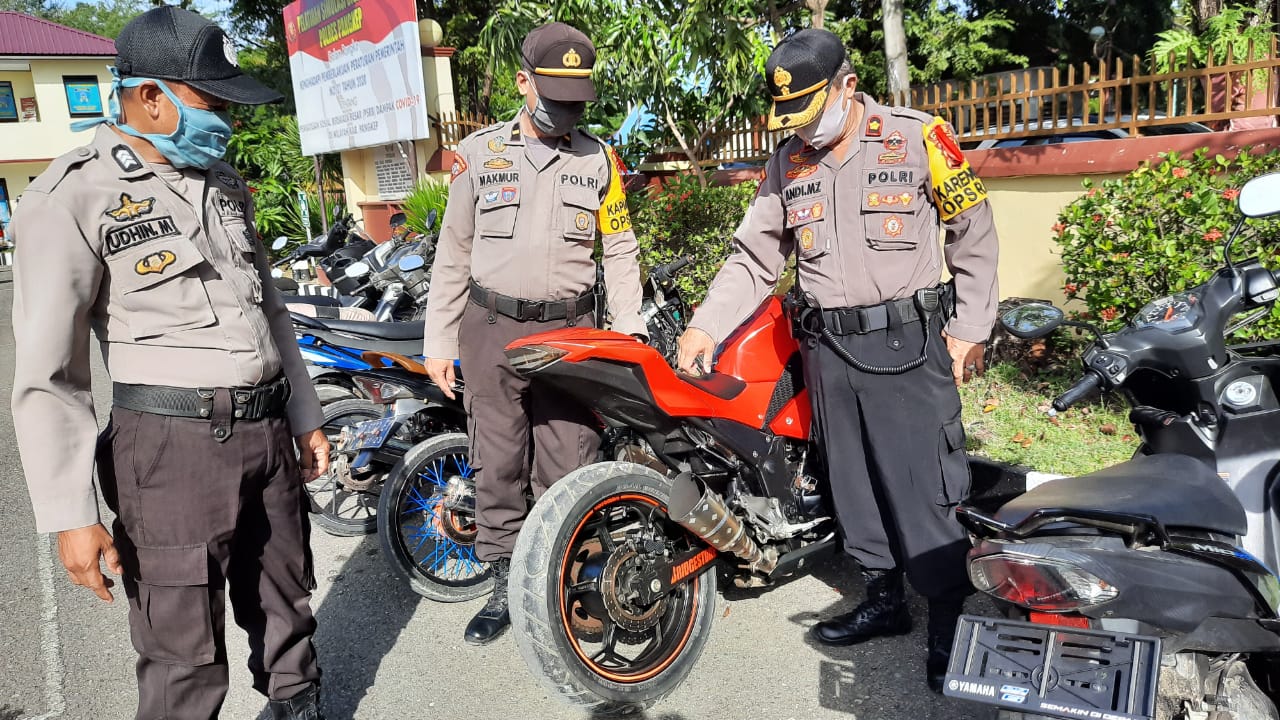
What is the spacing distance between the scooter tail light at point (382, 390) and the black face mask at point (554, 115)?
1297 millimetres

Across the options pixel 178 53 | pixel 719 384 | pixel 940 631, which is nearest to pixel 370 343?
pixel 719 384

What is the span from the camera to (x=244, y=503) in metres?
2.17

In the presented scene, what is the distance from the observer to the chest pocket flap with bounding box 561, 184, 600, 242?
3.04 metres

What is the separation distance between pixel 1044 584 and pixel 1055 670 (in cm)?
15

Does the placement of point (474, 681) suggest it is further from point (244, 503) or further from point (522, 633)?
point (244, 503)

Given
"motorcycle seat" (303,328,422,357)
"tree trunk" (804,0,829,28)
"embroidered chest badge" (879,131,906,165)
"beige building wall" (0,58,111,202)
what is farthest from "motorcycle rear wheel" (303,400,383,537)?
"beige building wall" (0,58,111,202)

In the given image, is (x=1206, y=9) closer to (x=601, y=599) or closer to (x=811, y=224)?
(x=811, y=224)

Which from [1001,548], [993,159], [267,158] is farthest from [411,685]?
[267,158]

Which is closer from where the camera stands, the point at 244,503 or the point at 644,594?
the point at 244,503

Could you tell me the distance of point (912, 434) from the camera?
2611 millimetres

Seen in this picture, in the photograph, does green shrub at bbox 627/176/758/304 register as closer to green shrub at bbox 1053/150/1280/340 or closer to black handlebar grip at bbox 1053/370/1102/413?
green shrub at bbox 1053/150/1280/340

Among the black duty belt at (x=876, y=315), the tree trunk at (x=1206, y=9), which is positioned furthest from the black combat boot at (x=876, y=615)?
the tree trunk at (x=1206, y=9)

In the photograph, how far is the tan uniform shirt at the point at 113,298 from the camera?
183 centimetres

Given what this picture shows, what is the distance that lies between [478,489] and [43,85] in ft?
106
